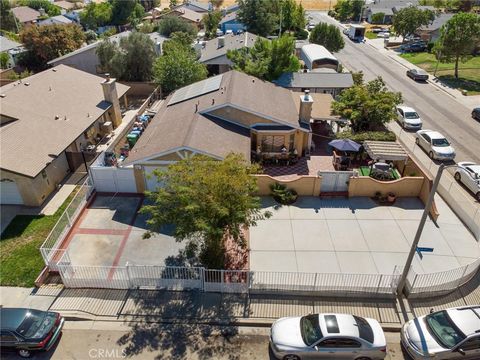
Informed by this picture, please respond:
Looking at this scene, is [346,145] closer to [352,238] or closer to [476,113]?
[352,238]

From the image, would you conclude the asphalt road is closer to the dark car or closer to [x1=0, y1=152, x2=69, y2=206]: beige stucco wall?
the dark car

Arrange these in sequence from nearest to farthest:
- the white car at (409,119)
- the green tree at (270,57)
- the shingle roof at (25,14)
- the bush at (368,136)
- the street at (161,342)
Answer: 1. the street at (161,342)
2. the bush at (368,136)
3. the white car at (409,119)
4. the green tree at (270,57)
5. the shingle roof at (25,14)

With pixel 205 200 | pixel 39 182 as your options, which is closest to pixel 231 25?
pixel 39 182

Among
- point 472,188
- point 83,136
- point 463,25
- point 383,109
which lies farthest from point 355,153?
point 463,25

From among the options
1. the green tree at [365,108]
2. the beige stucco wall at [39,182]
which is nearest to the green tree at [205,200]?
the beige stucco wall at [39,182]

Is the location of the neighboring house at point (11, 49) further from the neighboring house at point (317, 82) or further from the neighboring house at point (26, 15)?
the neighboring house at point (317, 82)

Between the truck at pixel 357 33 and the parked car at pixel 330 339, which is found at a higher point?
the truck at pixel 357 33

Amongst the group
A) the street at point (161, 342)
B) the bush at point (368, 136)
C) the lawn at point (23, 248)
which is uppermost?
the bush at point (368, 136)
